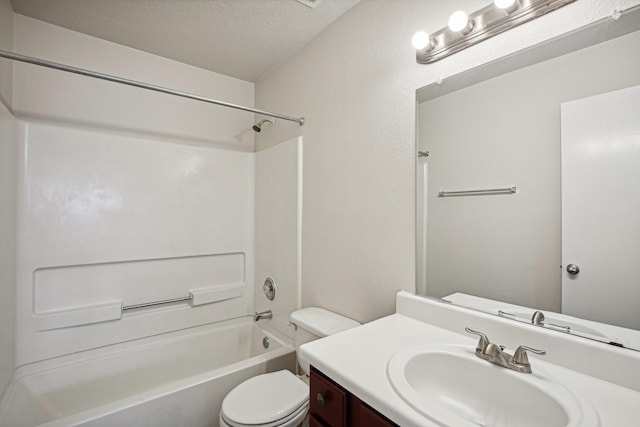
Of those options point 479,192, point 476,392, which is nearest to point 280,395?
point 476,392

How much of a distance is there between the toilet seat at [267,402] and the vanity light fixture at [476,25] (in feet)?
5.45

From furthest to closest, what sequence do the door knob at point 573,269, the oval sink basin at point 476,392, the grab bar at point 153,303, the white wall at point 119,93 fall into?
1. the grab bar at point 153,303
2. the white wall at point 119,93
3. the door knob at point 573,269
4. the oval sink basin at point 476,392

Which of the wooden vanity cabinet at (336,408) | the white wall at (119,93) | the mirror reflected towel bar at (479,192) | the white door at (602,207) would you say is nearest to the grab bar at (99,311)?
the white wall at (119,93)

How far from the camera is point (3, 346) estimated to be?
1.46 m

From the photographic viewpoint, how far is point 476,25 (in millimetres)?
1052

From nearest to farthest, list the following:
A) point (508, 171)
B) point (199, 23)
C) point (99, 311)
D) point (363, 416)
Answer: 1. point (363, 416)
2. point (508, 171)
3. point (199, 23)
4. point (99, 311)

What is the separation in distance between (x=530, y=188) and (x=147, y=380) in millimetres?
2487

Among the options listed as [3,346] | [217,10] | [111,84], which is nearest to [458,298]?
Result: [217,10]

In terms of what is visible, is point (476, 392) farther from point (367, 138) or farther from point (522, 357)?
point (367, 138)

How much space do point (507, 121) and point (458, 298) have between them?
69 centimetres

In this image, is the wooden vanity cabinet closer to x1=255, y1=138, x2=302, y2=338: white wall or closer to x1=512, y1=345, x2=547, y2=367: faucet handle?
x1=512, y1=345, x2=547, y2=367: faucet handle

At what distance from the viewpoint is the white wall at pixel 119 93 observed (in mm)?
1715

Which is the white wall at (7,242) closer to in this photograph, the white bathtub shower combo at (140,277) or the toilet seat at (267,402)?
the white bathtub shower combo at (140,277)

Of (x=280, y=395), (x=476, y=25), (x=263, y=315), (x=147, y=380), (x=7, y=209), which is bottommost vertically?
(x=147, y=380)
